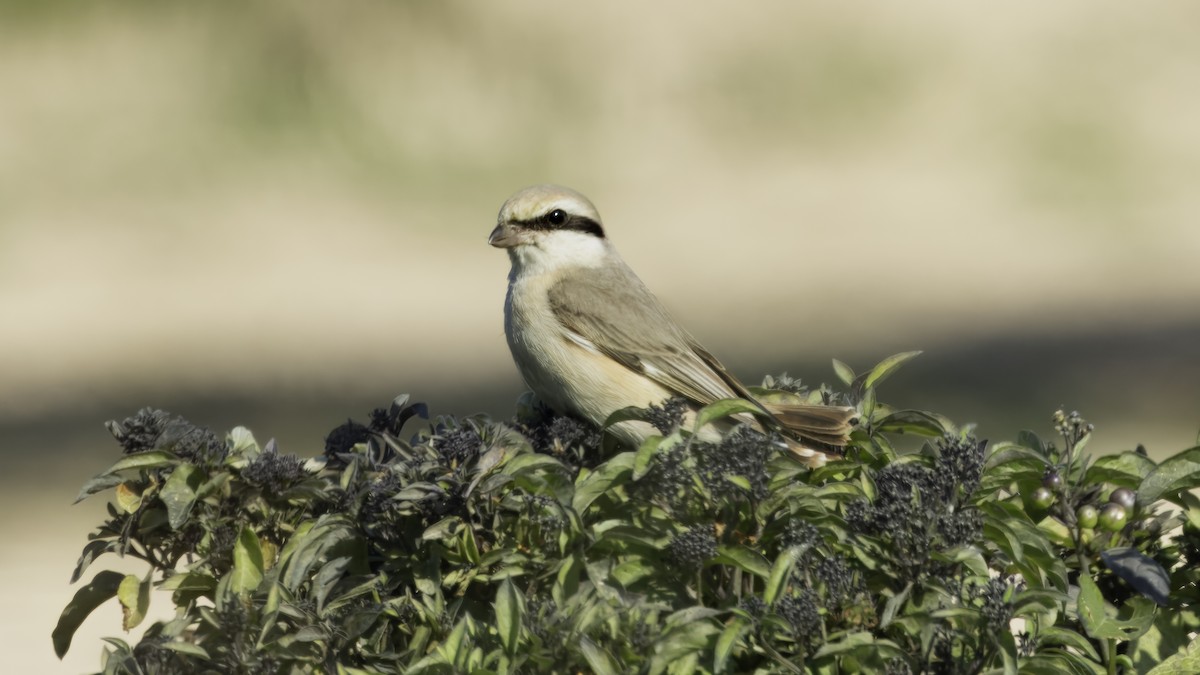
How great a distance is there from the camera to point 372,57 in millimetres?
17859

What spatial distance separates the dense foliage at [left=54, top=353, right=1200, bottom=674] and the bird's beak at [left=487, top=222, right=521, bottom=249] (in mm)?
1947

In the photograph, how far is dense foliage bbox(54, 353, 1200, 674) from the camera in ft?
9.16

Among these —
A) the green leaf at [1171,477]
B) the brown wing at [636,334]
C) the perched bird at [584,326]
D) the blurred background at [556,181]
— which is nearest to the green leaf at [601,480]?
the green leaf at [1171,477]

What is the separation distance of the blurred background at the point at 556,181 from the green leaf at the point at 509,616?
8652 millimetres

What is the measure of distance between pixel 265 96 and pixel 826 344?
837 centimetres

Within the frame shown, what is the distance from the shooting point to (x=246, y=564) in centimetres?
321

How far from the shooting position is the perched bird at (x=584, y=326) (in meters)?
5.01

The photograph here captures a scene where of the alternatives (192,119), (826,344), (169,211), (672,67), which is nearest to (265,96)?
(192,119)

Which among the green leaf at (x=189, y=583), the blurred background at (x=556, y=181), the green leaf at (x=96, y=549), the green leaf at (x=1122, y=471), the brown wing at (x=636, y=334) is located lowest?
the green leaf at (x=189, y=583)

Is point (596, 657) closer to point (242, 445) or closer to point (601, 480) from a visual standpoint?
point (601, 480)

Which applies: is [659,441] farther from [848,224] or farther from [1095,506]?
[848,224]

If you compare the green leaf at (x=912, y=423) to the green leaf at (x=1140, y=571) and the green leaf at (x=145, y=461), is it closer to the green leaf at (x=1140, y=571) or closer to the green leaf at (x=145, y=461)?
the green leaf at (x=1140, y=571)

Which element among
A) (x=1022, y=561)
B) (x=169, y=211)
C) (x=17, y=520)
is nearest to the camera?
(x=1022, y=561)

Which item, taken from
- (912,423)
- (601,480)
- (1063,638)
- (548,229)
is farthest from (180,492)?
(548,229)
